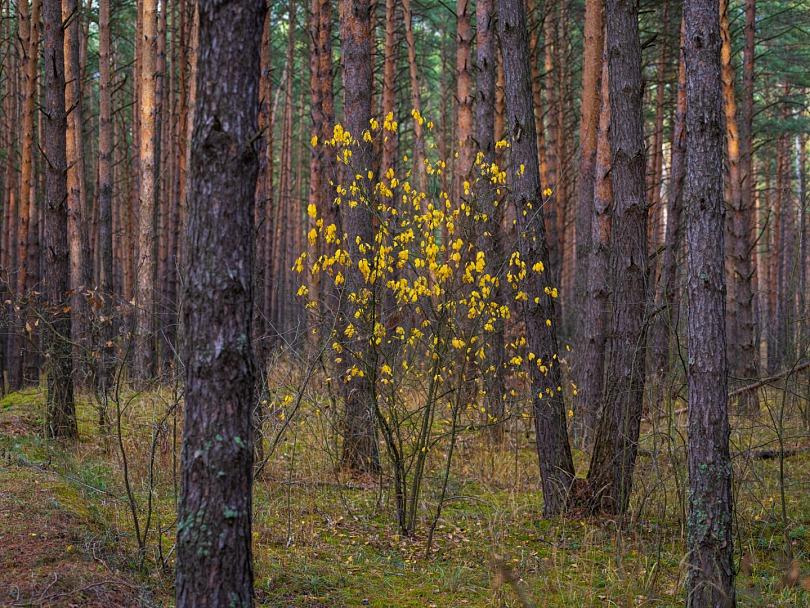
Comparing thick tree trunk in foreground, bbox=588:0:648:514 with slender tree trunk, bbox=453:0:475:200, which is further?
slender tree trunk, bbox=453:0:475:200

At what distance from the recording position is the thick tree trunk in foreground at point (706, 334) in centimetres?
422

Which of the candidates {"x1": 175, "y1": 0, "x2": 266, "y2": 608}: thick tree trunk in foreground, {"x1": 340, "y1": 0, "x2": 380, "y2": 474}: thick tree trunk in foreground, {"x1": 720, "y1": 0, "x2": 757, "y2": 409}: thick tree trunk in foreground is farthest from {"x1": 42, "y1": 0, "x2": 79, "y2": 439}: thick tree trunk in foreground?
{"x1": 720, "y1": 0, "x2": 757, "y2": 409}: thick tree trunk in foreground

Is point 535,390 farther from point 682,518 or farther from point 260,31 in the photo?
point 260,31

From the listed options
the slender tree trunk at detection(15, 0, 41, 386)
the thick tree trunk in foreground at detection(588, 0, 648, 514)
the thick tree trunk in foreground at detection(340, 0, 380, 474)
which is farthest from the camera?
the slender tree trunk at detection(15, 0, 41, 386)

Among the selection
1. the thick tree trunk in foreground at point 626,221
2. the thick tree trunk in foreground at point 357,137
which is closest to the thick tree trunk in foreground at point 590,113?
the thick tree trunk in foreground at point 626,221

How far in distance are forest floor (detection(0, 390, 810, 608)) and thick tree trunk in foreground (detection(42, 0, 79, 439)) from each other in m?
0.39

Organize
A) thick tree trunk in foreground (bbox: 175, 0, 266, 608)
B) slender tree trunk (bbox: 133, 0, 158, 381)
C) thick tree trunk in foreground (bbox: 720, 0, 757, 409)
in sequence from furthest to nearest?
thick tree trunk in foreground (bbox: 720, 0, 757, 409) < slender tree trunk (bbox: 133, 0, 158, 381) < thick tree trunk in foreground (bbox: 175, 0, 266, 608)

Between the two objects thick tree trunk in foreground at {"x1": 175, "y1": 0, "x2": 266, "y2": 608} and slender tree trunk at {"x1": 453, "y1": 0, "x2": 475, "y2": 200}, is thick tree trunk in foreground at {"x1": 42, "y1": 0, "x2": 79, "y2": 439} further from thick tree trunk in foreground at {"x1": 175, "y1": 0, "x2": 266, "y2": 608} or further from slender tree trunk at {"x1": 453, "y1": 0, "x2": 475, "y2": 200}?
thick tree trunk in foreground at {"x1": 175, "y1": 0, "x2": 266, "y2": 608}

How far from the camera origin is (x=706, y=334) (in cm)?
426

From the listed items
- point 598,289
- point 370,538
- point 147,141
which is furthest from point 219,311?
point 147,141

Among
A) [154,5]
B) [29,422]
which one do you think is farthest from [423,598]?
[154,5]

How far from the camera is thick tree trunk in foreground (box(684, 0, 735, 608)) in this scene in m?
4.22

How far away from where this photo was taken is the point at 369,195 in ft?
19.5

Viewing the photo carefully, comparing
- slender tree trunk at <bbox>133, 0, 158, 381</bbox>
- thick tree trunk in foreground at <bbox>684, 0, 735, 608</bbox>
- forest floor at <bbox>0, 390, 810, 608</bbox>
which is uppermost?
slender tree trunk at <bbox>133, 0, 158, 381</bbox>
